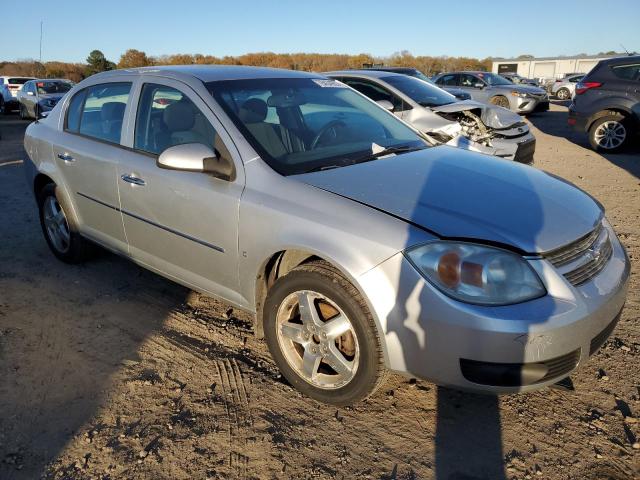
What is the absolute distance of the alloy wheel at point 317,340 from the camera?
2533 millimetres

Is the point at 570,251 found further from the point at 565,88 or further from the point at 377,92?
the point at 565,88

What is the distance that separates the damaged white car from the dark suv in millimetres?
3517

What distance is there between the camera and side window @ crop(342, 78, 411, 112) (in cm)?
726

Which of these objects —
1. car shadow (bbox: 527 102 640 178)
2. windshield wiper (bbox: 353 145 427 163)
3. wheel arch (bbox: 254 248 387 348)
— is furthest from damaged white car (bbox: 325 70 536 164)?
wheel arch (bbox: 254 248 387 348)

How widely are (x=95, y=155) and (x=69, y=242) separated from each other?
3.46 feet

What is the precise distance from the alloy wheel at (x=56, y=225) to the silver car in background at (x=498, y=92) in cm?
1460

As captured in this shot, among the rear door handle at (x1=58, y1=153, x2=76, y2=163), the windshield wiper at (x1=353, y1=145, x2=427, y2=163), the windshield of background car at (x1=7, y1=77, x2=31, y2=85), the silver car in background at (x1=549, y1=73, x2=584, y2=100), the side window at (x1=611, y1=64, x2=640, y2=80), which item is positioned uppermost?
the silver car in background at (x1=549, y1=73, x2=584, y2=100)

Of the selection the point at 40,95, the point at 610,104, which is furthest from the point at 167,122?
the point at 40,95

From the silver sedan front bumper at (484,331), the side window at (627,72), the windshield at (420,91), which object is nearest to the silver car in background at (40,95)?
the windshield at (420,91)

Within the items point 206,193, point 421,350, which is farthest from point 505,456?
point 206,193

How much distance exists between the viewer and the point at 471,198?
261 cm

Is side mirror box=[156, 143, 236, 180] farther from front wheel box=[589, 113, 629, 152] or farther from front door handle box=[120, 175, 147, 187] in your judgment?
front wheel box=[589, 113, 629, 152]

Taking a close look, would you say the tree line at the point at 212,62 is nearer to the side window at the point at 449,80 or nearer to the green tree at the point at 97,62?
the green tree at the point at 97,62

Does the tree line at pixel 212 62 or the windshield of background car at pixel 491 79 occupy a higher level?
the tree line at pixel 212 62
